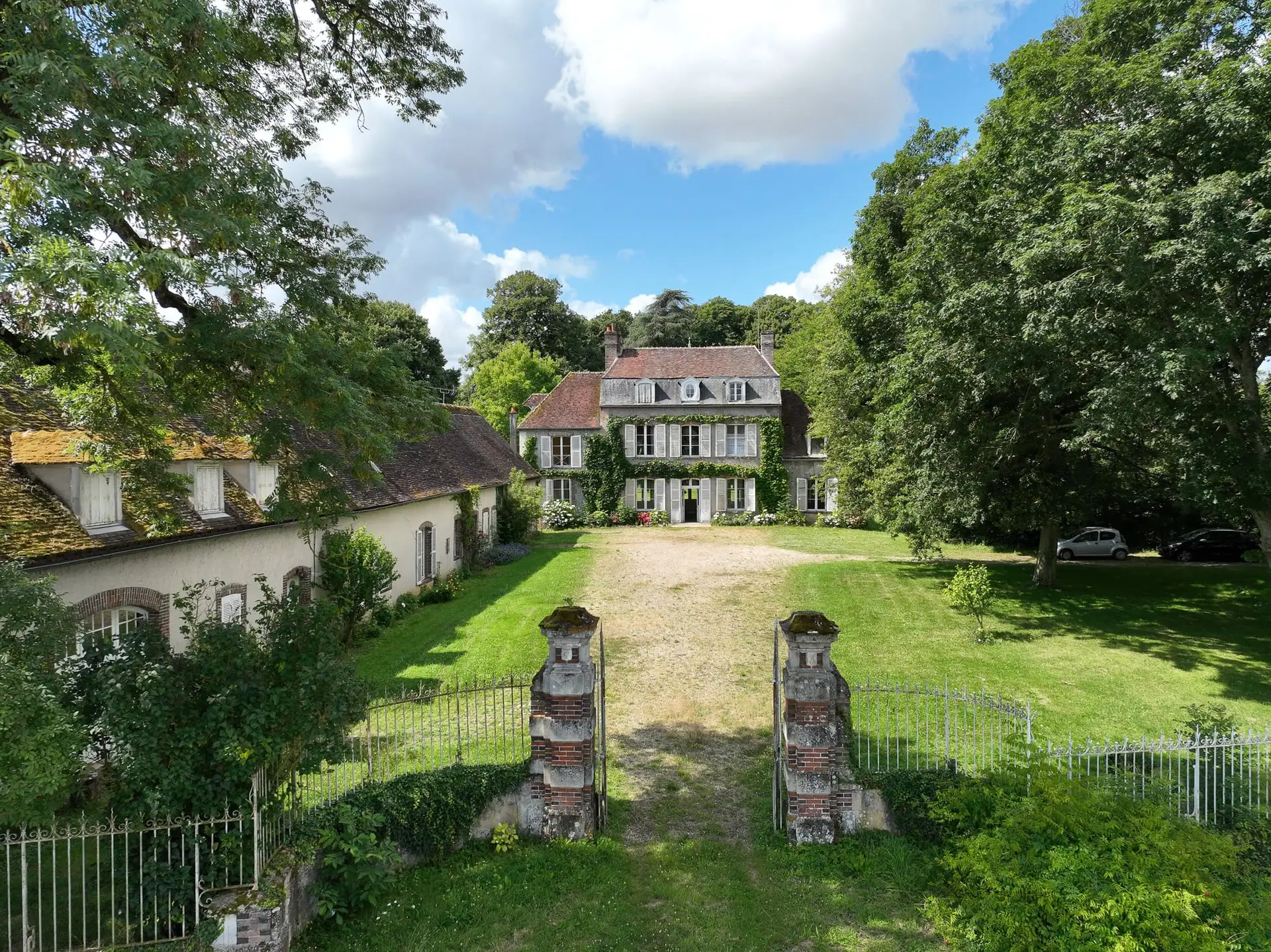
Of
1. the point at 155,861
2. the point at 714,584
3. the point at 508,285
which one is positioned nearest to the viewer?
the point at 155,861

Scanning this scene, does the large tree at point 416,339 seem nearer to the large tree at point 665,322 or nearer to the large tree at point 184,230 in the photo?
the large tree at point 665,322

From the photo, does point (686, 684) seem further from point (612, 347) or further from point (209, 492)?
point (612, 347)

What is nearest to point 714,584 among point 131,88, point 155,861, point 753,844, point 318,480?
point 753,844

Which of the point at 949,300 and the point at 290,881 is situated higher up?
the point at 949,300

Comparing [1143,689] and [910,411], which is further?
[910,411]

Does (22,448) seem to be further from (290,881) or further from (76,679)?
(290,881)

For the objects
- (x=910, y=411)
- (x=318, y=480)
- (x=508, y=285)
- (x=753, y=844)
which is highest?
(x=508, y=285)

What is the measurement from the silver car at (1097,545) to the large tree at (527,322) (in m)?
42.3

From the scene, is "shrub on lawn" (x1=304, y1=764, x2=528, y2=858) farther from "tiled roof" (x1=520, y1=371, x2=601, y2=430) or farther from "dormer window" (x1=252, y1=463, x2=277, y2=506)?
"tiled roof" (x1=520, y1=371, x2=601, y2=430)

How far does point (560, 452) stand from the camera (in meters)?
38.5

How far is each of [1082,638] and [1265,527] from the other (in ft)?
15.4

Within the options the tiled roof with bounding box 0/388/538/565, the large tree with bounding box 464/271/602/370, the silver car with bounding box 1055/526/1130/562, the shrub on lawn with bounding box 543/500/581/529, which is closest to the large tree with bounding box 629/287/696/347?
the large tree with bounding box 464/271/602/370

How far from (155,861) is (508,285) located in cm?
5921

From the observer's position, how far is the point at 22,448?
951 centimetres
